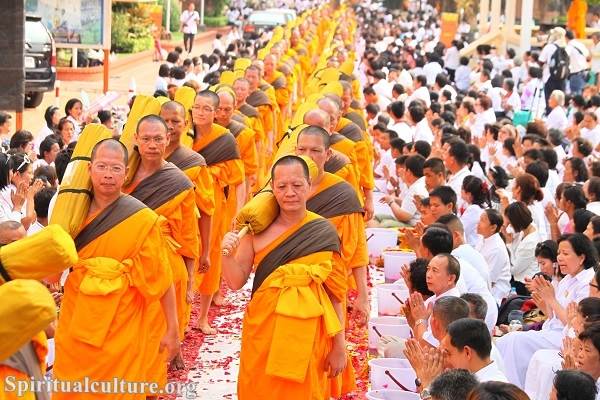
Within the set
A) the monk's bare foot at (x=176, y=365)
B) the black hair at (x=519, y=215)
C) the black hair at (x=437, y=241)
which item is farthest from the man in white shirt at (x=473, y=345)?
the black hair at (x=519, y=215)

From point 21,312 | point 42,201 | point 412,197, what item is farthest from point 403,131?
point 21,312

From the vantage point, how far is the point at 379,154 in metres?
14.7

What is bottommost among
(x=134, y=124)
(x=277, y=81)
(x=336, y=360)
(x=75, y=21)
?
(x=336, y=360)

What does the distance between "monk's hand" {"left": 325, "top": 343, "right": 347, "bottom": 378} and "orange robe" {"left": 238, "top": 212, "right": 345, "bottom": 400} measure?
0.10ft

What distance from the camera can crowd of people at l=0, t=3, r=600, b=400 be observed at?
261 inches

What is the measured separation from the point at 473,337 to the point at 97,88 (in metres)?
20.0

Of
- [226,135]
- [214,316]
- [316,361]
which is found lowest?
[214,316]

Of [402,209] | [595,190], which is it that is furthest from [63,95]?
[595,190]

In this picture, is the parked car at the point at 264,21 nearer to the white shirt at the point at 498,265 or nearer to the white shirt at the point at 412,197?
the white shirt at the point at 412,197

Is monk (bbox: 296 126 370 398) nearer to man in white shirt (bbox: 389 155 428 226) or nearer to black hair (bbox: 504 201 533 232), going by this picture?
black hair (bbox: 504 201 533 232)

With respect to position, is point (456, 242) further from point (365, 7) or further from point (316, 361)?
point (365, 7)

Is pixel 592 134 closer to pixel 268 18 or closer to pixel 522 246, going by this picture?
pixel 522 246

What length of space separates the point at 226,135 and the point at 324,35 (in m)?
A: 23.7

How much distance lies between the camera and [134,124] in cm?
805
